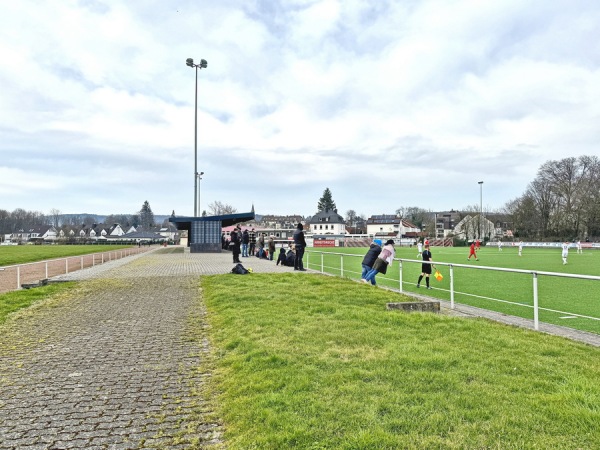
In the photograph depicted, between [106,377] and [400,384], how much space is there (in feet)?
9.63

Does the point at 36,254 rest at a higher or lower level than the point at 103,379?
lower

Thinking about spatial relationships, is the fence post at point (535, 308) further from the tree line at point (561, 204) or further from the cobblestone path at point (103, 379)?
the tree line at point (561, 204)

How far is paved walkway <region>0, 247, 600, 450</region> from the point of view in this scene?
10.8ft

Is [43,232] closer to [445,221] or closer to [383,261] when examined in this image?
[445,221]

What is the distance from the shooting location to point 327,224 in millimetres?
124375

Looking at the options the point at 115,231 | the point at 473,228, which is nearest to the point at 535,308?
the point at 473,228

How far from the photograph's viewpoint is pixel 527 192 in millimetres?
71562

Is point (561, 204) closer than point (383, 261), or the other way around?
point (383, 261)

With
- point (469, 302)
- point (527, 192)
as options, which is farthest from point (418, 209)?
point (469, 302)

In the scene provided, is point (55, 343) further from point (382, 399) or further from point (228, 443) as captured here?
point (382, 399)

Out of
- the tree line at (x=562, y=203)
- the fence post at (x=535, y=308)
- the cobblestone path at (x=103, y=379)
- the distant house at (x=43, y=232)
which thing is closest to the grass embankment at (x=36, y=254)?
the cobblestone path at (x=103, y=379)

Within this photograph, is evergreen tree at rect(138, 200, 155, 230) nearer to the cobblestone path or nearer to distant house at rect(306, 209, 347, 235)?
distant house at rect(306, 209, 347, 235)

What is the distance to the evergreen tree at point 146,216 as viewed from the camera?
567 ft

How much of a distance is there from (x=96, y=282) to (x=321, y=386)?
11.4 meters
